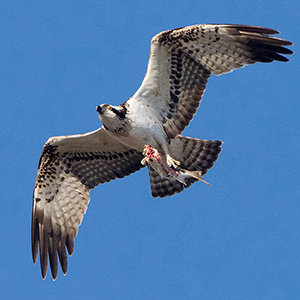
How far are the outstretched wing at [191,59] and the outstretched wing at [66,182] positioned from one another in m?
1.01

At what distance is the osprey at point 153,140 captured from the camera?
1010 centimetres

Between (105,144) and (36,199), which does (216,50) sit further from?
(36,199)

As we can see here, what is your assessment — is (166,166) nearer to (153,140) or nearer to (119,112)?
(153,140)

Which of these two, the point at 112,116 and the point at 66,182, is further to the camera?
the point at 66,182

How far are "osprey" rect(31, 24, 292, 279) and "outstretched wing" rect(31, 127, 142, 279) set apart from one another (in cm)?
1

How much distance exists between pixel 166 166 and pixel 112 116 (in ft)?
3.49

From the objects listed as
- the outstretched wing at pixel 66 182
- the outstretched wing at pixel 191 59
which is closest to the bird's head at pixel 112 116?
the outstretched wing at pixel 191 59

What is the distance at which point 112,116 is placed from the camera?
9.95 metres

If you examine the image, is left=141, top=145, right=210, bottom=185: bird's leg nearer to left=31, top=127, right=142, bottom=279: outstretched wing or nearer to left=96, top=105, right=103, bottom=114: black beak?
left=96, top=105, right=103, bottom=114: black beak

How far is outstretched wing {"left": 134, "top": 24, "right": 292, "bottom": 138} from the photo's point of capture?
397 inches

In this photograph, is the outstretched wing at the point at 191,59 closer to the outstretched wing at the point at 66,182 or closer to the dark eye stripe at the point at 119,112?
the dark eye stripe at the point at 119,112

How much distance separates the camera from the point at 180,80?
412 inches

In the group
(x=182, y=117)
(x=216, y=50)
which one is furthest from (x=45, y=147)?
(x=216, y=50)

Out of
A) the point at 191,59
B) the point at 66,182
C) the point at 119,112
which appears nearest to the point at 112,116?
the point at 119,112
